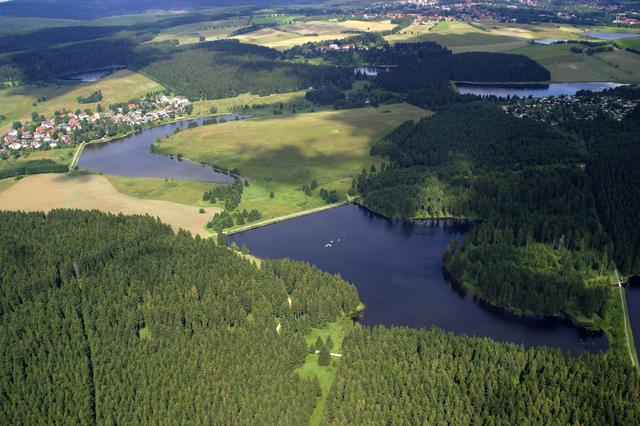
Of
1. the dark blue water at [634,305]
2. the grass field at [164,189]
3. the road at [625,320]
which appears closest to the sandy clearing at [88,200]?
the grass field at [164,189]

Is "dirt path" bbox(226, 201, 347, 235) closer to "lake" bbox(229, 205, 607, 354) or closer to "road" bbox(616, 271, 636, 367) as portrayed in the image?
"lake" bbox(229, 205, 607, 354)

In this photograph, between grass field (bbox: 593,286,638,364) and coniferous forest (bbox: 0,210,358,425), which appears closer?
coniferous forest (bbox: 0,210,358,425)

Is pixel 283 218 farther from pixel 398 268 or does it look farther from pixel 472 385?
pixel 472 385

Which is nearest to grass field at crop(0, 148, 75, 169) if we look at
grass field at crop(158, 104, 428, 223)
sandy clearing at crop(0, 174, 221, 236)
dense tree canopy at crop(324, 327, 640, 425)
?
sandy clearing at crop(0, 174, 221, 236)

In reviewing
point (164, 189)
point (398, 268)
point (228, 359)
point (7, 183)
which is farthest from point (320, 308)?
point (7, 183)

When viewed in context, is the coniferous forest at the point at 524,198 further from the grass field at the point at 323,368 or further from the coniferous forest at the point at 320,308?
the grass field at the point at 323,368

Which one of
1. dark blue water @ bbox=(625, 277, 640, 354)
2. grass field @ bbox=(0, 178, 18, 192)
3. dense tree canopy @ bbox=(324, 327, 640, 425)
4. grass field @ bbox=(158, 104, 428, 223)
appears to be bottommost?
grass field @ bbox=(0, 178, 18, 192)
